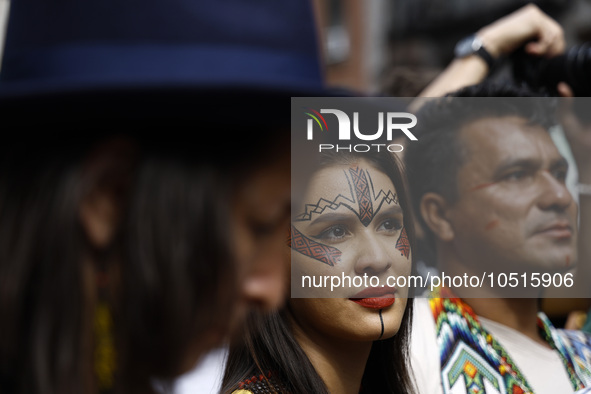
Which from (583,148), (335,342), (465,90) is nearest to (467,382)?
(335,342)

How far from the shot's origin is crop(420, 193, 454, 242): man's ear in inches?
52.9

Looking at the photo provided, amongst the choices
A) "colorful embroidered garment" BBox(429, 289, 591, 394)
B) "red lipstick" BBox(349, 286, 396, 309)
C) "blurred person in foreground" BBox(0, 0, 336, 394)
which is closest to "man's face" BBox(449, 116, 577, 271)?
"colorful embroidered garment" BBox(429, 289, 591, 394)

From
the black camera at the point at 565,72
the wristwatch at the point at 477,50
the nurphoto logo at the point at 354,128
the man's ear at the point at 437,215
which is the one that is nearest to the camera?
the nurphoto logo at the point at 354,128

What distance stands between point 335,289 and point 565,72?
93 centimetres

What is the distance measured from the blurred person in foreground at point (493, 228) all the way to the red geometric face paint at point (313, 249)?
0.27m

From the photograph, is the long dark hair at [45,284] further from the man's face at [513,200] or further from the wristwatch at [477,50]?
the wristwatch at [477,50]

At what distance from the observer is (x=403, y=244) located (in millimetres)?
1129

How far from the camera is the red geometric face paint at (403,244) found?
3.66ft

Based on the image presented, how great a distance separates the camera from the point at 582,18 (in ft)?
15.9

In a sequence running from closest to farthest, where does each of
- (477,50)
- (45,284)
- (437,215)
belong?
(45,284), (437,215), (477,50)

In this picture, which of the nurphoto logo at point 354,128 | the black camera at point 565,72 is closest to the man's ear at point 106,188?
the nurphoto logo at point 354,128

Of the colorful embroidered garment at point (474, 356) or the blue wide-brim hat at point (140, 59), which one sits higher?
the blue wide-brim hat at point (140, 59)

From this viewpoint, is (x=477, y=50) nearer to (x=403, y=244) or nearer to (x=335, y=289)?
(x=403, y=244)

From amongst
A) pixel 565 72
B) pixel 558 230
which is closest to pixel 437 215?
pixel 558 230
